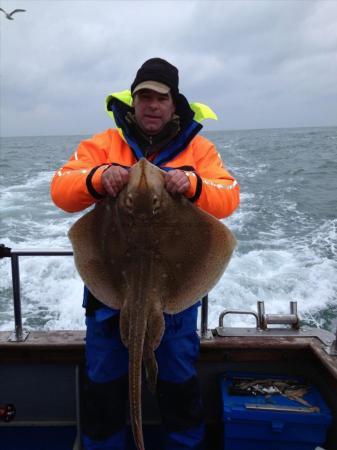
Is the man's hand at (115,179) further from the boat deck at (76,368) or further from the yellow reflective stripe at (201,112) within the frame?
the boat deck at (76,368)

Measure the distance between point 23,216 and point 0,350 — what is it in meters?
11.1

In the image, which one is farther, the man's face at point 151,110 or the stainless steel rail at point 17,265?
the stainless steel rail at point 17,265

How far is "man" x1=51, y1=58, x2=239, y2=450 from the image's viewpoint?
8.86 ft

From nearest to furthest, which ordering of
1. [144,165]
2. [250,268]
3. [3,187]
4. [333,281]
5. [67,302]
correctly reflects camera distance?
[144,165], [67,302], [333,281], [250,268], [3,187]

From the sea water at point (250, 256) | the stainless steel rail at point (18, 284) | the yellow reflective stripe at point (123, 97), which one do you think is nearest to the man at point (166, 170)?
the yellow reflective stripe at point (123, 97)

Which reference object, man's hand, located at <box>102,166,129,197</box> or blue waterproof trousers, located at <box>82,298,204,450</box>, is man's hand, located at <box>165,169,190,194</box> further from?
blue waterproof trousers, located at <box>82,298,204,450</box>

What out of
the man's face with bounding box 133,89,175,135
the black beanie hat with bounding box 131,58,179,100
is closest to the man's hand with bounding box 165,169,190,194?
the man's face with bounding box 133,89,175,135

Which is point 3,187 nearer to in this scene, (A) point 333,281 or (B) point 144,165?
(A) point 333,281

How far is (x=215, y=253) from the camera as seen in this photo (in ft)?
7.79

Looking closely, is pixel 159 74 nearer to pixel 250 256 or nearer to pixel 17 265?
pixel 17 265

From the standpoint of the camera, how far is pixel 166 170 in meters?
2.60

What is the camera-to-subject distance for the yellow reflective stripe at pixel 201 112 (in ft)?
9.70

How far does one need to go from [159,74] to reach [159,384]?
2122mm

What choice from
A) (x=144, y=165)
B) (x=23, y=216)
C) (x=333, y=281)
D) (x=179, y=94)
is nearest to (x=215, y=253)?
(x=144, y=165)
